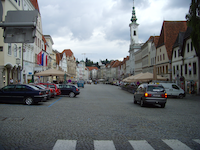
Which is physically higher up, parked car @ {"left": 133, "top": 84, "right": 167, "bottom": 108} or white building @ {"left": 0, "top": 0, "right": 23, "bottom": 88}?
white building @ {"left": 0, "top": 0, "right": 23, "bottom": 88}

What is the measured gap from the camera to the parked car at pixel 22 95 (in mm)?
16562

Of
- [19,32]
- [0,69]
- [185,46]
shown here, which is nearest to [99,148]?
[19,32]

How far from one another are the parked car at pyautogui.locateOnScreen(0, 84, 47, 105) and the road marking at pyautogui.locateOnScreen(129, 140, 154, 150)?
36.3 ft

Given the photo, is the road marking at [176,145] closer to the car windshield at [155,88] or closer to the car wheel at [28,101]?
the car windshield at [155,88]

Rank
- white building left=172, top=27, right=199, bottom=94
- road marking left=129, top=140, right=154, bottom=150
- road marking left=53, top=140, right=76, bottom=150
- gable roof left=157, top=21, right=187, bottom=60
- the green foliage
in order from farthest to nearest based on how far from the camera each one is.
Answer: gable roof left=157, top=21, right=187, bottom=60
white building left=172, top=27, right=199, bottom=94
the green foliage
road marking left=129, top=140, right=154, bottom=150
road marking left=53, top=140, right=76, bottom=150

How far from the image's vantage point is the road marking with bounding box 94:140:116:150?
6109 millimetres

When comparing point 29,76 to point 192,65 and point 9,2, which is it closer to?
point 9,2

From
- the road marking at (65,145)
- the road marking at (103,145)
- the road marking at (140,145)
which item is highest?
the road marking at (65,145)

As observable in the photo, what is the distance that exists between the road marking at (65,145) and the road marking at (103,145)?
61 centimetres

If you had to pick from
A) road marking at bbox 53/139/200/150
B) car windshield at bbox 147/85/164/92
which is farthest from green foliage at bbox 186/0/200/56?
road marking at bbox 53/139/200/150

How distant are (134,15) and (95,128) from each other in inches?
3653

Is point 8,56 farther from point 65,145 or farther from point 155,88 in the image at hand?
point 65,145

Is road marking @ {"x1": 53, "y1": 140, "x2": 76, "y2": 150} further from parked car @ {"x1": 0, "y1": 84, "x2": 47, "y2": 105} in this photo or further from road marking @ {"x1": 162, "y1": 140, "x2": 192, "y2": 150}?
parked car @ {"x1": 0, "y1": 84, "x2": 47, "y2": 105}

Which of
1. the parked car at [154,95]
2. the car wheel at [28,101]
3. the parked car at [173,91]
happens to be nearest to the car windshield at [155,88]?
the parked car at [154,95]
